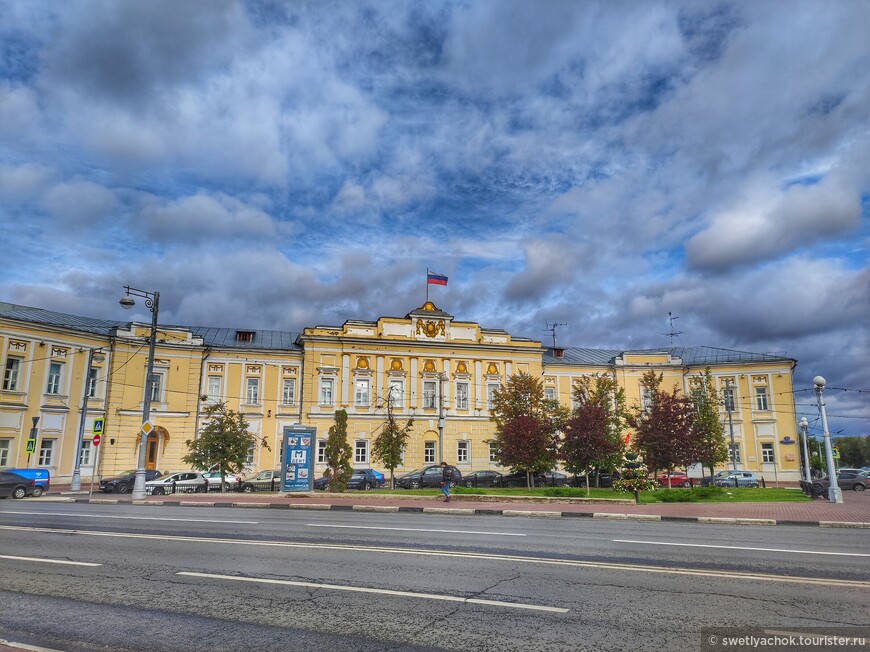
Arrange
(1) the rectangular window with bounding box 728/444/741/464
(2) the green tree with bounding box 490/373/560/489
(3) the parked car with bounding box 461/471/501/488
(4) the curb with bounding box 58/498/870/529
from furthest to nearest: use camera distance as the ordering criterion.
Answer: (1) the rectangular window with bounding box 728/444/741/464, (3) the parked car with bounding box 461/471/501/488, (2) the green tree with bounding box 490/373/560/489, (4) the curb with bounding box 58/498/870/529

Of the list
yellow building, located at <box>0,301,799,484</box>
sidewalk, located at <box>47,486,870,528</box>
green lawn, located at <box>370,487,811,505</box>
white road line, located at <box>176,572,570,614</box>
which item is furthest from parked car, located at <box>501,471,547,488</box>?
white road line, located at <box>176,572,570,614</box>

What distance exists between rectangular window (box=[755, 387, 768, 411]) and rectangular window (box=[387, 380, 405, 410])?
32647 mm

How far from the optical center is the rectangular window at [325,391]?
49500 mm

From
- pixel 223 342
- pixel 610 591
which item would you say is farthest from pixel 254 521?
pixel 223 342

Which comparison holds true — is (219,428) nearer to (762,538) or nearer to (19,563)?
(19,563)

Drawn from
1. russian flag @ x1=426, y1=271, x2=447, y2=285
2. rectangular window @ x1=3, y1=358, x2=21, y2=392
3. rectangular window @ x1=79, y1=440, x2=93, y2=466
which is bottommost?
rectangular window @ x1=79, y1=440, x2=93, y2=466

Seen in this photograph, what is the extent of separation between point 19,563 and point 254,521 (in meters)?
7.33

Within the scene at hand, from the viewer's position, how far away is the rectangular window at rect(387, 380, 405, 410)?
50531mm

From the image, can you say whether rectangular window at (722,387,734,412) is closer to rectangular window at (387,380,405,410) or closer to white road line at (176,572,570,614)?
rectangular window at (387,380,405,410)

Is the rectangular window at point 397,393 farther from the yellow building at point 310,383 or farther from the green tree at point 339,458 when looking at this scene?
the green tree at point 339,458

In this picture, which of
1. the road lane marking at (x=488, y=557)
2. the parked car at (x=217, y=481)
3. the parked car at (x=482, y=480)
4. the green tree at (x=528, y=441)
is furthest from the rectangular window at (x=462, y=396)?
the road lane marking at (x=488, y=557)

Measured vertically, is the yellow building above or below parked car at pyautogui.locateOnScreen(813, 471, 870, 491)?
above

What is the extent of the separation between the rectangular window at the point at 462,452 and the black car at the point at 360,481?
442 inches

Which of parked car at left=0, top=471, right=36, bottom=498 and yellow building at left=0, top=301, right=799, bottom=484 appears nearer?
parked car at left=0, top=471, right=36, bottom=498
